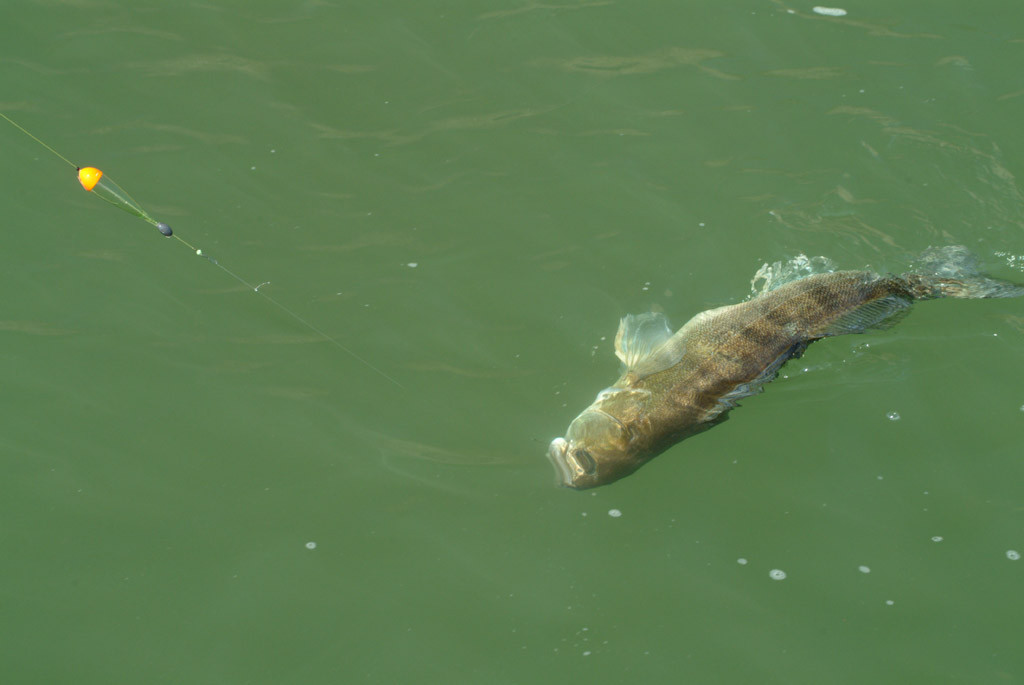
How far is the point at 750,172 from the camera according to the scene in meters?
6.25

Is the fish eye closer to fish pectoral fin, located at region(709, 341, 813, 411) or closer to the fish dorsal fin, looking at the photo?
the fish dorsal fin

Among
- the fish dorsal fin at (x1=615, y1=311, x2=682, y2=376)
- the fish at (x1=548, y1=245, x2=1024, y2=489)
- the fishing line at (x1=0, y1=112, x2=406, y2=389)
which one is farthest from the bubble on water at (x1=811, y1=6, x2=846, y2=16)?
the fishing line at (x1=0, y1=112, x2=406, y2=389)

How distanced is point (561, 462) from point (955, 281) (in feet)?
10.0

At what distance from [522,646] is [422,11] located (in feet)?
18.1

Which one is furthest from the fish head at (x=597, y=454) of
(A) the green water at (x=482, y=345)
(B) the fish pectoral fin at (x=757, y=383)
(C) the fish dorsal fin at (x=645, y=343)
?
(B) the fish pectoral fin at (x=757, y=383)

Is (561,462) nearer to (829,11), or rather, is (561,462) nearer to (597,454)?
(597,454)

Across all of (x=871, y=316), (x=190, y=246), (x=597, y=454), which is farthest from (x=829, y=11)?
(x=190, y=246)

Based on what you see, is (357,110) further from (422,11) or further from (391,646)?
(391,646)

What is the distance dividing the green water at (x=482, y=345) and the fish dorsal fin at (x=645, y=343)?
0.16 metres

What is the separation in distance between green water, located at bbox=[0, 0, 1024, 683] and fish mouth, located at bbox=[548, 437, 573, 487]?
145mm

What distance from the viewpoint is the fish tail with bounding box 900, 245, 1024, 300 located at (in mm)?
5305

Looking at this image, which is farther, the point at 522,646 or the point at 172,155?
the point at 172,155

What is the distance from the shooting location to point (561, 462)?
475 centimetres

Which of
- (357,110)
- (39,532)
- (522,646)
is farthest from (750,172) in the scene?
(39,532)
